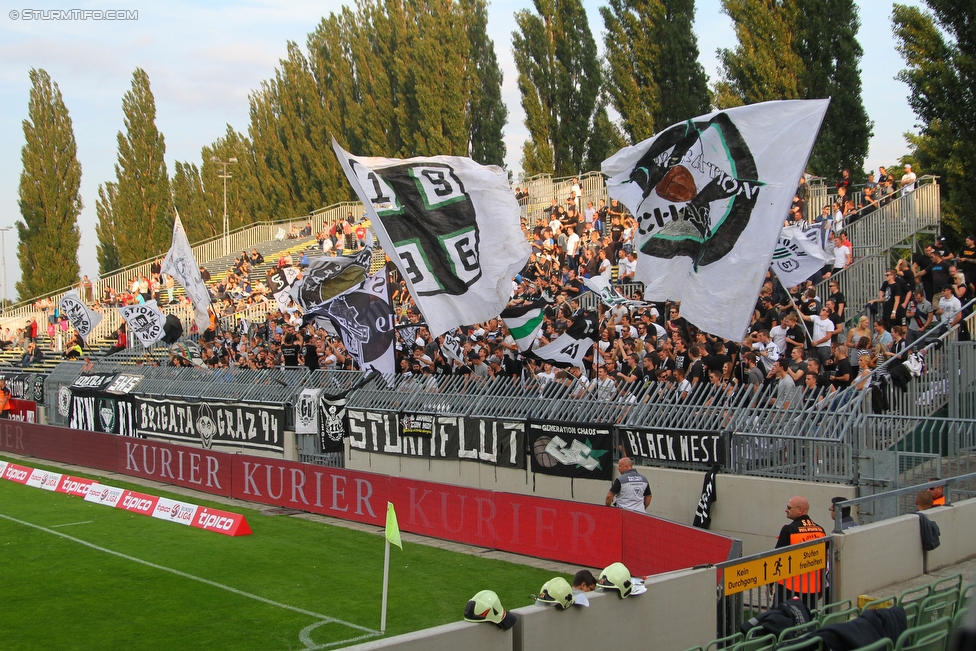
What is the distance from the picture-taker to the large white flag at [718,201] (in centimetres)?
1164

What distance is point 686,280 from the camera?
1231 centimetres

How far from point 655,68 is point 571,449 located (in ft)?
94.3

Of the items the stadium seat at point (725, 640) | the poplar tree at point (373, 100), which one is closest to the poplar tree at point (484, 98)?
the poplar tree at point (373, 100)

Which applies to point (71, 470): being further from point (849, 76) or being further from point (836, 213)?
point (849, 76)

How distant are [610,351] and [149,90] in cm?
5238

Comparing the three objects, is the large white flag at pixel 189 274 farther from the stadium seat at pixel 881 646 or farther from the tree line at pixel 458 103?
the stadium seat at pixel 881 646

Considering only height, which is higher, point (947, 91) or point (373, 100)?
point (373, 100)

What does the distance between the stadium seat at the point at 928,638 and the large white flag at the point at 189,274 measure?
73.5 feet

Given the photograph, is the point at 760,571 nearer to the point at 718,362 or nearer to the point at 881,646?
the point at 881,646

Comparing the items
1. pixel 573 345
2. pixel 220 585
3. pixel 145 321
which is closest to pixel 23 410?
pixel 145 321

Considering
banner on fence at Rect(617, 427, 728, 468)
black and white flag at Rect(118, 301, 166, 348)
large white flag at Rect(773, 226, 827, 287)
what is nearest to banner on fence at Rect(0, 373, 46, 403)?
black and white flag at Rect(118, 301, 166, 348)

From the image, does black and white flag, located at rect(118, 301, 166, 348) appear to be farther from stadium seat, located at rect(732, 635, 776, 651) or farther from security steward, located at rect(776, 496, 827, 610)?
stadium seat, located at rect(732, 635, 776, 651)

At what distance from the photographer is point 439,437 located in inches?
774

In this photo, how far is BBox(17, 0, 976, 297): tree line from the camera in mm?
34594
